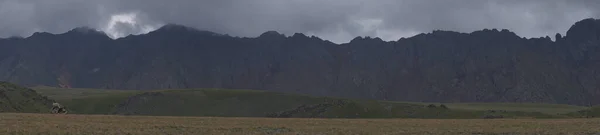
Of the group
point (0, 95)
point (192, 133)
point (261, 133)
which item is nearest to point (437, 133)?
point (261, 133)

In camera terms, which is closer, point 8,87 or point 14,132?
point 14,132

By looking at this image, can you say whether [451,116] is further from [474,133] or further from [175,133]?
[175,133]

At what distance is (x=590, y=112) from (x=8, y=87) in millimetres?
154955

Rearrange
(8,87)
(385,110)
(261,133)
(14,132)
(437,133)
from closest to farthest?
(14,132) < (261,133) < (437,133) < (8,87) < (385,110)

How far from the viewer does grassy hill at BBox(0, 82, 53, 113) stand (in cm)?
12388

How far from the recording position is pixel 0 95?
125 meters

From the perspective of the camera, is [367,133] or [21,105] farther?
[21,105]

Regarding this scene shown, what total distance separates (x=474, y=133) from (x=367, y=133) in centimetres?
863

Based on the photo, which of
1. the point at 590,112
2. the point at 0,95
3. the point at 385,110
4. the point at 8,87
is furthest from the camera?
the point at 385,110

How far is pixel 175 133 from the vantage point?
132 ft

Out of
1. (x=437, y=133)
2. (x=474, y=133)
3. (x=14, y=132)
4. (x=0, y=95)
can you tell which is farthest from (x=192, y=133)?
(x=0, y=95)

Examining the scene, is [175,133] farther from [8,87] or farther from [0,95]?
[8,87]

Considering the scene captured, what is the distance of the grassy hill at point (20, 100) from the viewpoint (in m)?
124

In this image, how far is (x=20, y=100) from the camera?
136m
